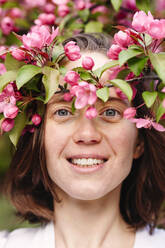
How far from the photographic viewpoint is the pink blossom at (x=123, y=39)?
1453mm

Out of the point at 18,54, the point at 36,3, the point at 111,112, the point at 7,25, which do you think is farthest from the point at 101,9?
the point at 18,54

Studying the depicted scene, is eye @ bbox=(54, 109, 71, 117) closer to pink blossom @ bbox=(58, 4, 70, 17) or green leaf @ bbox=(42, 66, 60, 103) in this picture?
green leaf @ bbox=(42, 66, 60, 103)

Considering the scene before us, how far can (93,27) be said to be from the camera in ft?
7.34

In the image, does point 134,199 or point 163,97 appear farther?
point 134,199

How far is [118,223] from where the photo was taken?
202 centimetres

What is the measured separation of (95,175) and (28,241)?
57 cm

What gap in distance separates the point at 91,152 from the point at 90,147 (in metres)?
0.02

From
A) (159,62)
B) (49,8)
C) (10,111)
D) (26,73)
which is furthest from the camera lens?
(49,8)

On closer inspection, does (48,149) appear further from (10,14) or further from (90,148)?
(10,14)

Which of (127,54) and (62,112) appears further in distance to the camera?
(62,112)

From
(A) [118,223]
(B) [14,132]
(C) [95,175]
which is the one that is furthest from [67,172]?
(A) [118,223]

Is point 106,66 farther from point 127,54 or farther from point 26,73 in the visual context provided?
point 26,73

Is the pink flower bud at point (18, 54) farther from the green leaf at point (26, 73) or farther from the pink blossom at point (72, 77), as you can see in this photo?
the pink blossom at point (72, 77)

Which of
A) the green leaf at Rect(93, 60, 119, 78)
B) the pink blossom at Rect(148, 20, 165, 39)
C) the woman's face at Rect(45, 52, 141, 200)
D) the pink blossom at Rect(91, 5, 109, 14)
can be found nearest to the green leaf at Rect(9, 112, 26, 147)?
the woman's face at Rect(45, 52, 141, 200)
